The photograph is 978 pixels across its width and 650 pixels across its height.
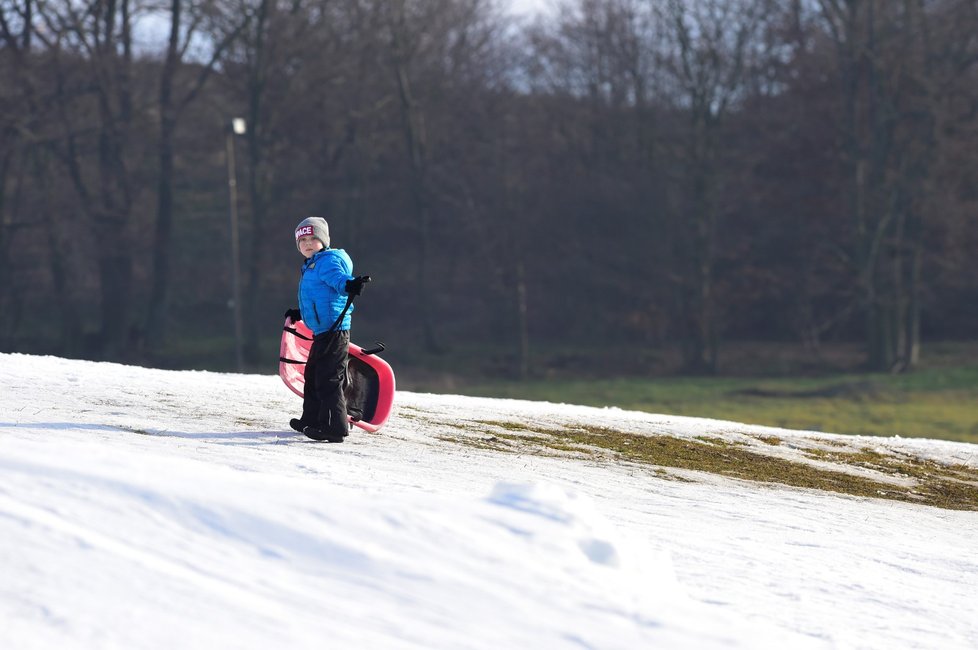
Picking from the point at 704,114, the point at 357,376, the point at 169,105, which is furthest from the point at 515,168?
the point at 357,376

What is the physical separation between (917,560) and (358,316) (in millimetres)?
43350

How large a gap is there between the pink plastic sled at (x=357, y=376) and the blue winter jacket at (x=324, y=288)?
0.52m

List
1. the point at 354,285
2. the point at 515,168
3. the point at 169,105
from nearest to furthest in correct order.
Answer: the point at 354,285 < the point at 169,105 < the point at 515,168

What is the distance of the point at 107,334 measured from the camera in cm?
4000

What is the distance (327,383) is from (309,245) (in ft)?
3.65

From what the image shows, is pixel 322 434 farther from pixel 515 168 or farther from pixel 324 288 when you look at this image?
pixel 515 168

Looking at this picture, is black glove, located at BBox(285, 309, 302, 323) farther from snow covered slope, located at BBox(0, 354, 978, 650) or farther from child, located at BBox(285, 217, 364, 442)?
snow covered slope, located at BBox(0, 354, 978, 650)

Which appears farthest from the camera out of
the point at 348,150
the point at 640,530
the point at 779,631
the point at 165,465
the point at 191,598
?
the point at 348,150

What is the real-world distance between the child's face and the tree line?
2638 cm

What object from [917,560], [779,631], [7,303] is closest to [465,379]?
[7,303]

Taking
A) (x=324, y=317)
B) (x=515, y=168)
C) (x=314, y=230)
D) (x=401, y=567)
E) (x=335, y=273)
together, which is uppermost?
(x=515, y=168)

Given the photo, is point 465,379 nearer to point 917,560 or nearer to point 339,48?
point 339,48

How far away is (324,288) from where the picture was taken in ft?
30.9

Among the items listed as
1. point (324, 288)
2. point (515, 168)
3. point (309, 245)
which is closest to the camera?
point (324, 288)
